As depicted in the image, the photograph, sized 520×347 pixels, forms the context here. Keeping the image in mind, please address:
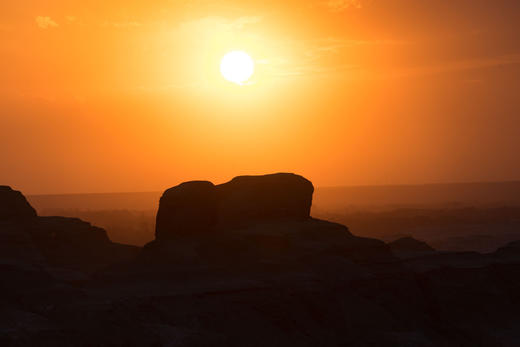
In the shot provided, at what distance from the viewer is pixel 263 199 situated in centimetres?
4609

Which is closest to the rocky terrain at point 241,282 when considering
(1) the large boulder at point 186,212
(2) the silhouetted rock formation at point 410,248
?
(1) the large boulder at point 186,212

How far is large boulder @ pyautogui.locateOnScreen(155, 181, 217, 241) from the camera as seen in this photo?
42969 mm

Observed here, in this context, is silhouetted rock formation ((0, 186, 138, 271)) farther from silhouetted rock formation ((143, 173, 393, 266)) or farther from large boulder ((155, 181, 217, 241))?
silhouetted rock formation ((143, 173, 393, 266))

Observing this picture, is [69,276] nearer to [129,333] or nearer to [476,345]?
[129,333]

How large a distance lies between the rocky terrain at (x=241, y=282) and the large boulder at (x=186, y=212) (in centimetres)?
8

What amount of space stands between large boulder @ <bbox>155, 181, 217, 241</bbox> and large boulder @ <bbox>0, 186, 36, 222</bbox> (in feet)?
32.3

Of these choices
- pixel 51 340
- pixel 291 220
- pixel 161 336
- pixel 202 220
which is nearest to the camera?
pixel 51 340

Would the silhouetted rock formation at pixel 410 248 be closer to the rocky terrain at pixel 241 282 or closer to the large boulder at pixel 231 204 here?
the rocky terrain at pixel 241 282

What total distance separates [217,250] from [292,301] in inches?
280

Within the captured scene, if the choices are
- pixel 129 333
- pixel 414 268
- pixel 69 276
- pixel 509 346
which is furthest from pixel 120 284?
pixel 509 346

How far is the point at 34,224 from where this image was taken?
43.3 m

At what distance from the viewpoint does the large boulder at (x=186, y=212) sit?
42969 mm

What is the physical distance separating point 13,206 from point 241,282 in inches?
745

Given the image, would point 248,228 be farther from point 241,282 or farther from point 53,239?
point 53,239
